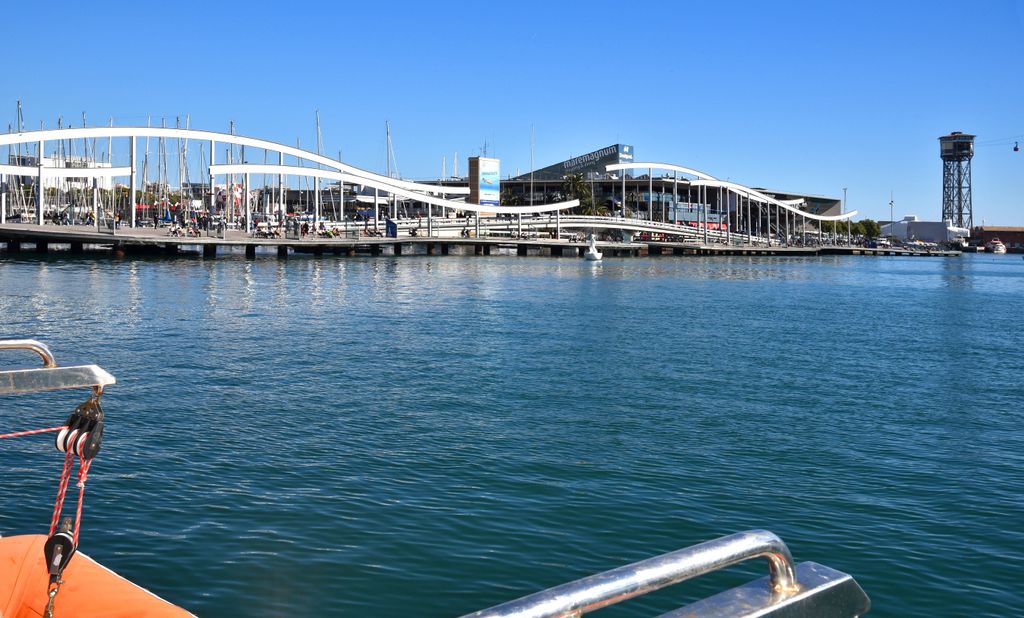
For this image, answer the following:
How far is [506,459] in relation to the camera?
15.3 meters

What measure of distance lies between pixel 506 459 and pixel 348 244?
83.0 metres

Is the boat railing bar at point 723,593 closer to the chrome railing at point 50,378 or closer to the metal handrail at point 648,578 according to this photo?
the metal handrail at point 648,578

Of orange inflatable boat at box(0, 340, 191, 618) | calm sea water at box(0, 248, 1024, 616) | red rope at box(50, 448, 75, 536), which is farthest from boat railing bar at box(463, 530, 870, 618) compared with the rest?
calm sea water at box(0, 248, 1024, 616)

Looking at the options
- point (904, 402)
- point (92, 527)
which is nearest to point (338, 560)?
point (92, 527)

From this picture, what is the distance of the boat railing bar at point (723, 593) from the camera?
105 inches

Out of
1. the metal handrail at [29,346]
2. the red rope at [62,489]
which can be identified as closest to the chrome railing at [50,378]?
the metal handrail at [29,346]

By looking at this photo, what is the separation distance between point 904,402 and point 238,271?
56278 mm

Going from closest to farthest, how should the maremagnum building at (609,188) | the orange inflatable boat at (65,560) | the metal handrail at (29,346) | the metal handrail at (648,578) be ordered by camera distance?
the metal handrail at (648,578) < the orange inflatable boat at (65,560) < the metal handrail at (29,346) < the maremagnum building at (609,188)

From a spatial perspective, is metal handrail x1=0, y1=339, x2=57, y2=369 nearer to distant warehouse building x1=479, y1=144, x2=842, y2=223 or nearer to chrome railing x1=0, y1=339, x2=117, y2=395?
chrome railing x1=0, y1=339, x2=117, y2=395

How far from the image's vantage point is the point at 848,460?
15766mm

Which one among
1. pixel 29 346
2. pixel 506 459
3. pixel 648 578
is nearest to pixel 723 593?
pixel 648 578

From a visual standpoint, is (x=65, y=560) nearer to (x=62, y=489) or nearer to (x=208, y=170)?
(x=62, y=489)

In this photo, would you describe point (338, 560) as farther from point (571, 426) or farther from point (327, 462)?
point (571, 426)

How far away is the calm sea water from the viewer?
10438mm
